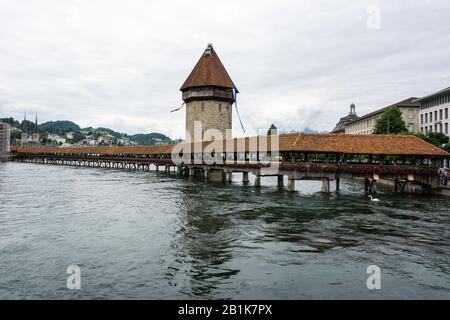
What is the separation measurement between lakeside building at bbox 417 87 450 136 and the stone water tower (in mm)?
23594

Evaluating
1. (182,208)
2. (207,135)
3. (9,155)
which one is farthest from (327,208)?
(9,155)

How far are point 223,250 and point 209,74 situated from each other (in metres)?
36.3

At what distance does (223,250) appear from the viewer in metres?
10.5

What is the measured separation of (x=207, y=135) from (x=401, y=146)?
2390 cm

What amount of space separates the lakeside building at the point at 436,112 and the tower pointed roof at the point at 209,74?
24.5m

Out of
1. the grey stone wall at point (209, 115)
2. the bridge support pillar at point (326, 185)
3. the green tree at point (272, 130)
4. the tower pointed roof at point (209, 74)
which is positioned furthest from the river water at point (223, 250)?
the green tree at point (272, 130)

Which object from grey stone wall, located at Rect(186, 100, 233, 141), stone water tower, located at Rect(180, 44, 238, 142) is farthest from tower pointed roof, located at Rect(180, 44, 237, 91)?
grey stone wall, located at Rect(186, 100, 233, 141)

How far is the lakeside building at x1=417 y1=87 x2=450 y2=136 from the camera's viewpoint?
142ft

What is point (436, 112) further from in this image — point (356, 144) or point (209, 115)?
point (356, 144)

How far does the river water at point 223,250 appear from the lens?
775 centimetres
